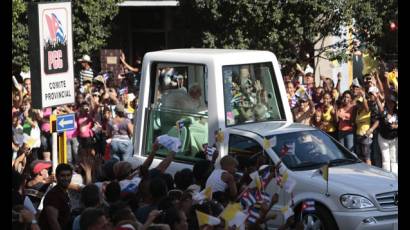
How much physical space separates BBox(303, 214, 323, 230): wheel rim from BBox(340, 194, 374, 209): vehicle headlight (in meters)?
0.42

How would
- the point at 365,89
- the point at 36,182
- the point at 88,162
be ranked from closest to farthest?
1. the point at 36,182
2. the point at 88,162
3. the point at 365,89

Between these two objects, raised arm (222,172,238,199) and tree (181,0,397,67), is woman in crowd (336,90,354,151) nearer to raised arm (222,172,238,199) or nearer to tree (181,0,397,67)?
tree (181,0,397,67)

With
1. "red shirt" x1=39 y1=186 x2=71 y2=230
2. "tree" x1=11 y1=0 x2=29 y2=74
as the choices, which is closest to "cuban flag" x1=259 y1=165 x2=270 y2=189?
"red shirt" x1=39 y1=186 x2=71 y2=230

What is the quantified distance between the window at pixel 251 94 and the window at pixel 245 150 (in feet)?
1.51

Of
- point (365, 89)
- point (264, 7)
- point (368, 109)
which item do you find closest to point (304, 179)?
point (368, 109)

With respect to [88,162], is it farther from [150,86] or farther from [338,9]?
[338,9]

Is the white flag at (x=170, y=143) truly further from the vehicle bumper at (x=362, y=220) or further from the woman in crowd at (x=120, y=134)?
the woman in crowd at (x=120, y=134)

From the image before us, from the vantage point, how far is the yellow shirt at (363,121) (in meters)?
15.7

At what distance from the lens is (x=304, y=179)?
11156 millimetres

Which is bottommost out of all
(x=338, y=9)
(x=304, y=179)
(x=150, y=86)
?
(x=304, y=179)

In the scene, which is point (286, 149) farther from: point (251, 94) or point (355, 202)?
point (251, 94)

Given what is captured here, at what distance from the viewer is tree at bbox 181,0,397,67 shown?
21.0m

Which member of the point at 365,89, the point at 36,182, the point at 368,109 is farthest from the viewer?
the point at 365,89

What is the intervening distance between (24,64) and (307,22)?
6977 millimetres
